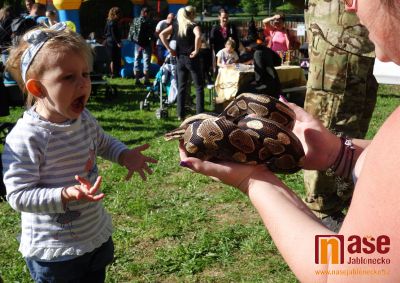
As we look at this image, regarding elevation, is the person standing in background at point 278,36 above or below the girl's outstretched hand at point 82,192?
below

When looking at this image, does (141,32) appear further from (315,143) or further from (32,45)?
(315,143)

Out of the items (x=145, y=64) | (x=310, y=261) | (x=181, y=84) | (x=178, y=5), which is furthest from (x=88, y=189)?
(x=178, y=5)

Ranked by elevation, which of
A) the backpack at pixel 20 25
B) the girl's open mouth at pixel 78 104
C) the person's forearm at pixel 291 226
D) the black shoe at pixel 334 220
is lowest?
the black shoe at pixel 334 220

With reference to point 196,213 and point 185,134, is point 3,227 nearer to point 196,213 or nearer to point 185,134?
point 196,213

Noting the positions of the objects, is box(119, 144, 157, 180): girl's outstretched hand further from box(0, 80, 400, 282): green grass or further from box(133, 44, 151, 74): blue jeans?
box(133, 44, 151, 74): blue jeans

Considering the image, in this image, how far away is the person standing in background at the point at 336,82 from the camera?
11.4 ft

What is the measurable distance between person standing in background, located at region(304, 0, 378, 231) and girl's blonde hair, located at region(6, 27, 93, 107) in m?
1.87

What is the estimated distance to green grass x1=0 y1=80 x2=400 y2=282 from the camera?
11.7 feet

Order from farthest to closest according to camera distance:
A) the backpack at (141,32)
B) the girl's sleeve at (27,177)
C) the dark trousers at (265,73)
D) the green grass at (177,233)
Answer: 1. the backpack at (141,32)
2. the dark trousers at (265,73)
3. the green grass at (177,233)
4. the girl's sleeve at (27,177)

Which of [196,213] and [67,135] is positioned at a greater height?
[67,135]

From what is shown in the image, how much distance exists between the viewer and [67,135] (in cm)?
234

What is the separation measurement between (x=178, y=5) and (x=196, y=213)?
10.7 meters

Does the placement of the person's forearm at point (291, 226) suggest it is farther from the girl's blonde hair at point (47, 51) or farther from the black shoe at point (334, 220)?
the black shoe at point (334, 220)

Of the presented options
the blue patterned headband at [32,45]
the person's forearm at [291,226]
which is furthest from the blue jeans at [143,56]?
the person's forearm at [291,226]
